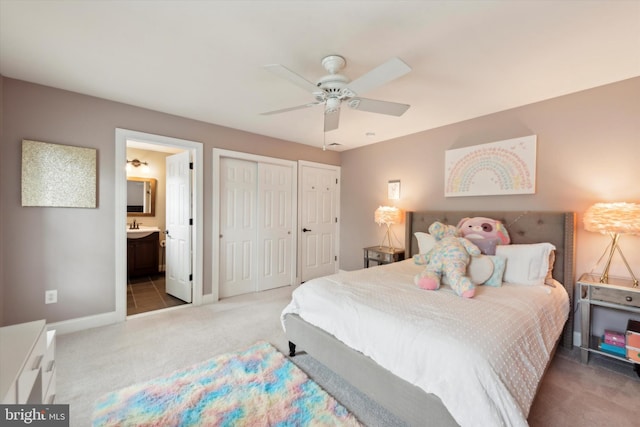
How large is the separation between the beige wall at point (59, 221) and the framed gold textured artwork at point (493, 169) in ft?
12.0

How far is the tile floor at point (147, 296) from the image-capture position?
3367mm

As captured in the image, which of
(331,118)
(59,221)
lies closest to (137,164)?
(59,221)

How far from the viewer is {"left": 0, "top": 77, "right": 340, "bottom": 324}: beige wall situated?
2379mm

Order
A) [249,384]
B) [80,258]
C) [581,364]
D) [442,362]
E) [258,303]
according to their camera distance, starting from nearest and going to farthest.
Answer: [442,362]
[249,384]
[581,364]
[80,258]
[258,303]

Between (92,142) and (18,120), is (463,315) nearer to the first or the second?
(92,142)

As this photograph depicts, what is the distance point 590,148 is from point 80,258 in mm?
5097

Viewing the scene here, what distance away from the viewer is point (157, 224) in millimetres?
5215

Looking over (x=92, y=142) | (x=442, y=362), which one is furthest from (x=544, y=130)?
(x=92, y=142)

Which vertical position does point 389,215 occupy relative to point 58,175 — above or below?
below

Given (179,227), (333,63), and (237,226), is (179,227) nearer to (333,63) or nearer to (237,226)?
(237,226)

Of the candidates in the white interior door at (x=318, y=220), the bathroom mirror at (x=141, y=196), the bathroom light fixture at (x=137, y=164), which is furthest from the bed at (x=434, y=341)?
the bathroom light fixture at (x=137, y=164)

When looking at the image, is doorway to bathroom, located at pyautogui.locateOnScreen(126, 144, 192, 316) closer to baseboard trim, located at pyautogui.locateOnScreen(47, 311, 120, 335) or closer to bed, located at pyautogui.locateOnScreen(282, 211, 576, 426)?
baseboard trim, located at pyautogui.locateOnScreen(47, 311, 120, 335)

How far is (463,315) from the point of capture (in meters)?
1.56

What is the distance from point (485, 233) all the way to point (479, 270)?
0.65 metres
